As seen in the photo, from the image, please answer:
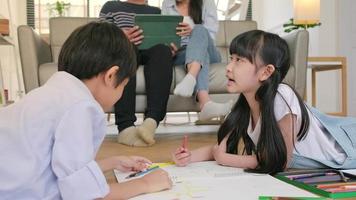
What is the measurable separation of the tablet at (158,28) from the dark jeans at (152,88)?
1.4 inches

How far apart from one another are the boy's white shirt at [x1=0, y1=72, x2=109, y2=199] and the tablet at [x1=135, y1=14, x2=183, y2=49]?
4.20ft

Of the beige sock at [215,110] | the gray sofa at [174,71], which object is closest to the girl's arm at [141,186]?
the beige sock at [215,110]

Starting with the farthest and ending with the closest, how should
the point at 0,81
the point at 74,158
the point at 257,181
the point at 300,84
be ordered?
the point at 0,81
the point at 300,84
the point at 257,181
the point at 74,158

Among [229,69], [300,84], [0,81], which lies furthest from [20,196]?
[0,81]

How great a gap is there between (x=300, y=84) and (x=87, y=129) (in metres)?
1.79

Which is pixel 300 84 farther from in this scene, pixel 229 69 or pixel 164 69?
pixel 229 69

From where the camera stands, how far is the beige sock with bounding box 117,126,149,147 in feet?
5.85

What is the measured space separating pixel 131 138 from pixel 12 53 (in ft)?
9.41

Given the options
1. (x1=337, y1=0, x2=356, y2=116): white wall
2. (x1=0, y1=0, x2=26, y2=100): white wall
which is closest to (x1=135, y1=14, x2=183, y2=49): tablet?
(x1=337, y1=0, x2=356, y2=116): white wall

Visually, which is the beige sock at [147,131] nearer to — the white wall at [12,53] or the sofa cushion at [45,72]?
the sofa cushion at [45,72]

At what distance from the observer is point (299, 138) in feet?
3.83

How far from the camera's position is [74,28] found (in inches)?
109

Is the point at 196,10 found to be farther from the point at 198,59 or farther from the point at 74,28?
the point at 74,28

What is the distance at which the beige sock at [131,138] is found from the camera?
5.85ft
